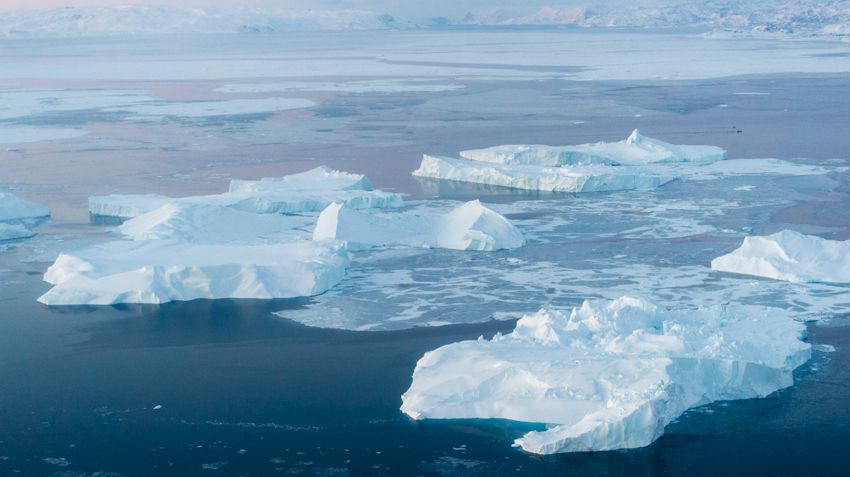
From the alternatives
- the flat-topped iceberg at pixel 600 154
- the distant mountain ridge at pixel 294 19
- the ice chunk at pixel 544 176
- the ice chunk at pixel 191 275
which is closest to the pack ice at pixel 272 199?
the ice chunk at pixel 544 176

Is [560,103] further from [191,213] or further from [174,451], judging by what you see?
[174,451]

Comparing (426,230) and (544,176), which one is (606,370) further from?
(544,176)

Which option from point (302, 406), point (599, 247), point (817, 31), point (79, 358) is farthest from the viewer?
point (817, 31)

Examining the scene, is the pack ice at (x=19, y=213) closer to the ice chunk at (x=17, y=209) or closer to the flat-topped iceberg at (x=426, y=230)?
the ice chunk at (x=17, y=209)

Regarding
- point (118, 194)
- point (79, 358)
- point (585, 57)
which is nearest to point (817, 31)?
point (585, 57)

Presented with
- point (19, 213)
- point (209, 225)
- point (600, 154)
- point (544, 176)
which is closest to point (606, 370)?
point (209, 225)

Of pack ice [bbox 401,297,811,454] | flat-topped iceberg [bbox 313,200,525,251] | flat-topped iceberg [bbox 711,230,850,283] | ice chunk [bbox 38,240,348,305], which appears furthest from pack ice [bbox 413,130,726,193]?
pack ice [bbox 401,297,811,454]

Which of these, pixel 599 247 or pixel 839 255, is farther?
pixel 599 247
